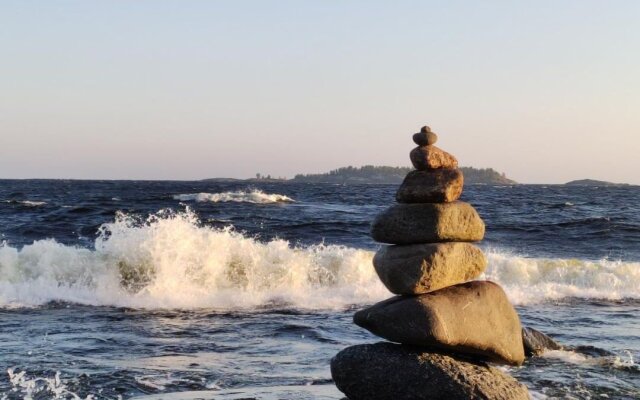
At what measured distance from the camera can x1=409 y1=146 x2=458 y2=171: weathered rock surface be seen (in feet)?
30.3

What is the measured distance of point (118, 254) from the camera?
65.2 ft

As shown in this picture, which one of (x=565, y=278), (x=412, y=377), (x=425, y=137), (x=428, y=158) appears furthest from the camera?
(x=565, y=278)

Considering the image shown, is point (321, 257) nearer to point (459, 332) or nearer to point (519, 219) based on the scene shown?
point (459, 332)

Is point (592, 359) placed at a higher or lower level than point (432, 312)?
lower

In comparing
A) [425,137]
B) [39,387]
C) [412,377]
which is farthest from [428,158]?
[39,387]

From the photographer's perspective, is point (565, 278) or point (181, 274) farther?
point (565, 278)

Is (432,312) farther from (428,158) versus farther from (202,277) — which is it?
(202,277)

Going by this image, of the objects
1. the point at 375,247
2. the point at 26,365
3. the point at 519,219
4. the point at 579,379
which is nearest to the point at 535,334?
the point at 579,379

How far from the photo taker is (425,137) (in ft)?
30.6

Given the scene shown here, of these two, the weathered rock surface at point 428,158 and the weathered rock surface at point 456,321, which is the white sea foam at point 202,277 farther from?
the weathered rock surface at point 428,158

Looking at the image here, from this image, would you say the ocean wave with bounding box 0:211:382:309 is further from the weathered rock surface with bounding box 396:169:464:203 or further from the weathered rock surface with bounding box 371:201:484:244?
the weathered rock surface with bounding box 396:169:464:203

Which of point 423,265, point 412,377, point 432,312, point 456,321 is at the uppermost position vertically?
point 423,265

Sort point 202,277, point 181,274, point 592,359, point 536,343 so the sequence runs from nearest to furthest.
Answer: point 592,359 < point 536,343 < point 181,274 < point 202,277

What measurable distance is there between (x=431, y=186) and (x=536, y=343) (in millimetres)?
4847
